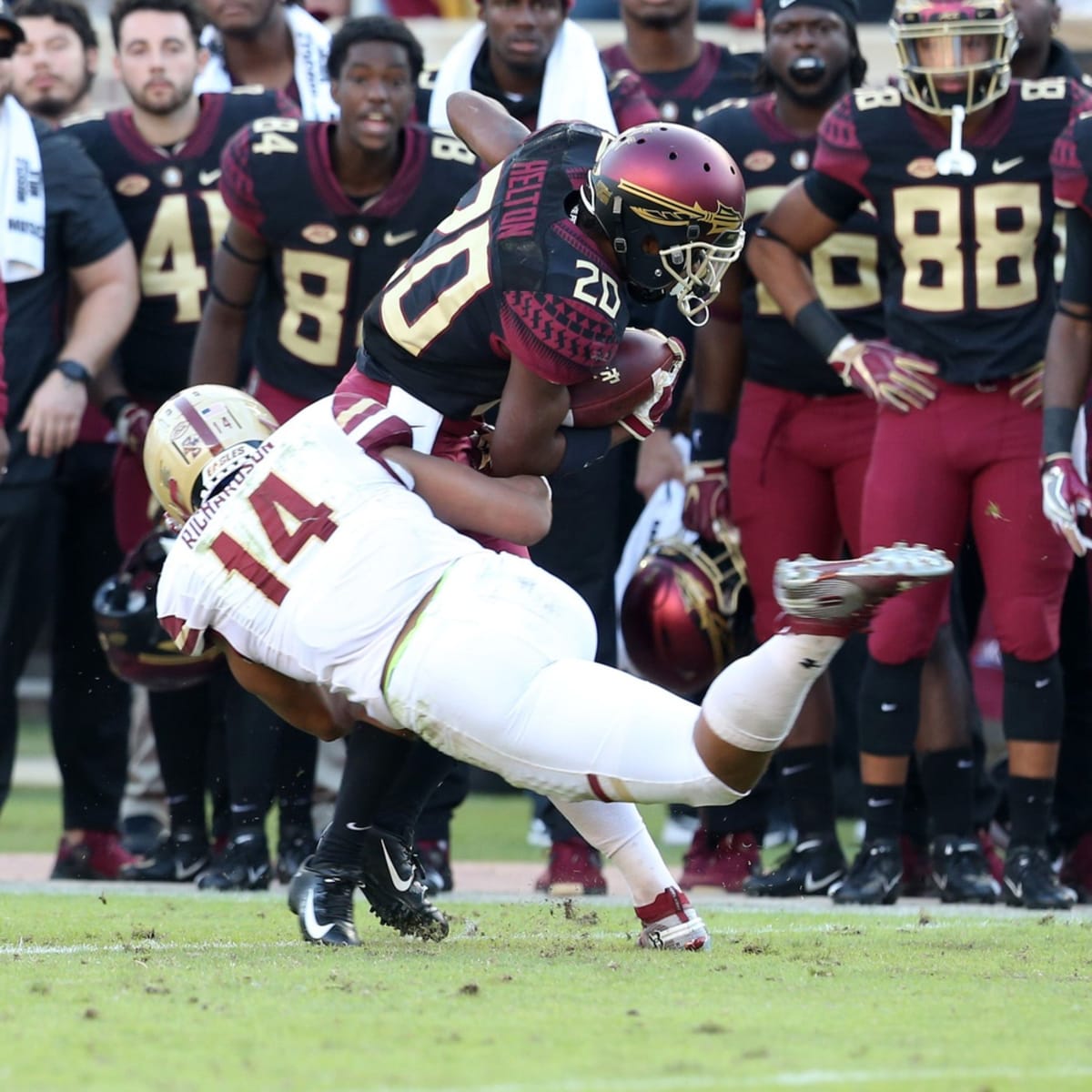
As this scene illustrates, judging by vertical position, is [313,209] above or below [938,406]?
above

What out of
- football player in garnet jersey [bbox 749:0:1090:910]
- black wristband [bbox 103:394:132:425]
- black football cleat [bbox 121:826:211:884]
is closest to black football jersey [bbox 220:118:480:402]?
black wristband [bbox 103:394:132:425]

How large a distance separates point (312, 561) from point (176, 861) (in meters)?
2.38

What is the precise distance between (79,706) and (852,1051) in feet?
12.9

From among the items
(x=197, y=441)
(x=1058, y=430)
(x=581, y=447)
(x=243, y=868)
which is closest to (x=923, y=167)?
(x=1058, y=430)

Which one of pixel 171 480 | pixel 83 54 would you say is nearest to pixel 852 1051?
pixel 171 480

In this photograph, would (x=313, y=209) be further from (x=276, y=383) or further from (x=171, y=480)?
(x=171, y=480)

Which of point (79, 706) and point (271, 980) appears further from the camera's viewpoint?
point (79, 706)

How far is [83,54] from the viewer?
294 inches

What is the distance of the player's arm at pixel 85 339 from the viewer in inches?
249

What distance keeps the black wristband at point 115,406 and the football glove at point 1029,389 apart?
8.47 feet

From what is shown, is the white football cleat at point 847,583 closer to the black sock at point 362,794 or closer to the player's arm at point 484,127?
the black sock at point 362,794

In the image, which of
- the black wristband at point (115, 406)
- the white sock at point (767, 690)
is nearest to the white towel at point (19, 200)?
the black wristband at point (115, 406)

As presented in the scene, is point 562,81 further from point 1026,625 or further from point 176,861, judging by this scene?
point 176,861

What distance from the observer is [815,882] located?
6113 millimetres
